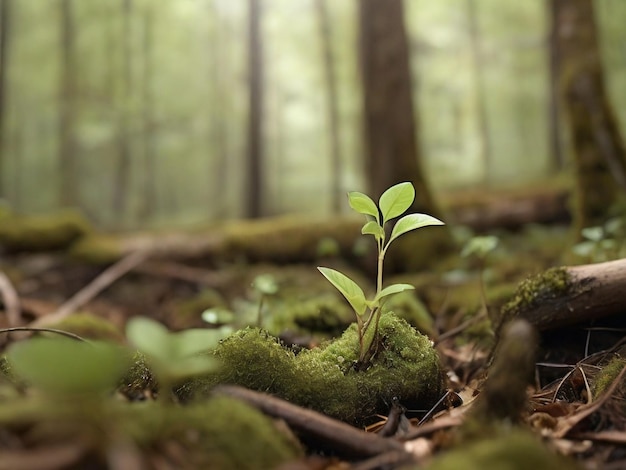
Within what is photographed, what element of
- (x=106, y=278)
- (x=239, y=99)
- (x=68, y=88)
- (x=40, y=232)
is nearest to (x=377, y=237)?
(x=106, y=278)

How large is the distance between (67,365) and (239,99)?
2737 cm

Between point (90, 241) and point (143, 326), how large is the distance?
6.05 m

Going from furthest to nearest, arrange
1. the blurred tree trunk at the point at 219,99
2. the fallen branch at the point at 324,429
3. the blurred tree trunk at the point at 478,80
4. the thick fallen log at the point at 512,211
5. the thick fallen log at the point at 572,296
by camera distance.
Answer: the blurred tree trunk at the point at 219,99
the blurred tree trunk at the point at 478,80
the thick fallen log at the point at 512,211
the thick fallen log at the point at 572,296
the fallen branch at the point at 324,429

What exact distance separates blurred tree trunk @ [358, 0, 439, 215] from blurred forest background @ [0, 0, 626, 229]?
6.32 metres

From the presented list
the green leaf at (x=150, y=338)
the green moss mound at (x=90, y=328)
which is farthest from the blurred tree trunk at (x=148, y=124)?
the green leaf at (x=150, y=338)

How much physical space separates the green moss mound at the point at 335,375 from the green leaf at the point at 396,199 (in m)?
0.43

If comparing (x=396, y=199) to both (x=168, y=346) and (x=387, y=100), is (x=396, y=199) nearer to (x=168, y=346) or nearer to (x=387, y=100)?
(x=168, y=346)

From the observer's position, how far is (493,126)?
27781mm

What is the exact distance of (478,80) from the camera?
74.7ft

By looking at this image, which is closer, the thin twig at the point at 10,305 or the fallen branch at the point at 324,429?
the fallen branch at the point at 324,429

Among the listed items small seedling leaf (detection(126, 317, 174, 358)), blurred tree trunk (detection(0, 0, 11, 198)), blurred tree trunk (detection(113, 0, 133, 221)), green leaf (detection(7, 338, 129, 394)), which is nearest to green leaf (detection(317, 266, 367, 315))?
small seedling leaf (detection(126, 317, 174, 358))

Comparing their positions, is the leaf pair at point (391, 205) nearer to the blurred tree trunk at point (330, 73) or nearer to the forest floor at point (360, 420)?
the forest floor at point (360, 420)

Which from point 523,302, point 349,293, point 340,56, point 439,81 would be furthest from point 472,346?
point 439,81

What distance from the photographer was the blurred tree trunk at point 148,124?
69.5 ft
